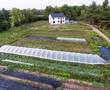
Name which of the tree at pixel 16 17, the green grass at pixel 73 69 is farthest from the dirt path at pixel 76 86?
the tree at pixel 16 17

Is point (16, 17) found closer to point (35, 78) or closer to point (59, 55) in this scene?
point (59, 55)

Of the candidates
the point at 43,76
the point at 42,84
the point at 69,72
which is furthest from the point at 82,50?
the point at 42,84

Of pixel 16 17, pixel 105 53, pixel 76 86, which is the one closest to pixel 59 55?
pixel 105 53

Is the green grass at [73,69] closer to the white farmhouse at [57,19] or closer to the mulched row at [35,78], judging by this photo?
the mulched row at [35,78]

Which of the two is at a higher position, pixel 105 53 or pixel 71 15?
pixel 71 15

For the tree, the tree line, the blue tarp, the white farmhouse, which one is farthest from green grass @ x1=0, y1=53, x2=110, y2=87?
the white farmhouse

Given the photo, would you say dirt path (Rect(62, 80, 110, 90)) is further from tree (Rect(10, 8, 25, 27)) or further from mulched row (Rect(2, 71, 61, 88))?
tree (Rect(10, 8, 25, 27))
